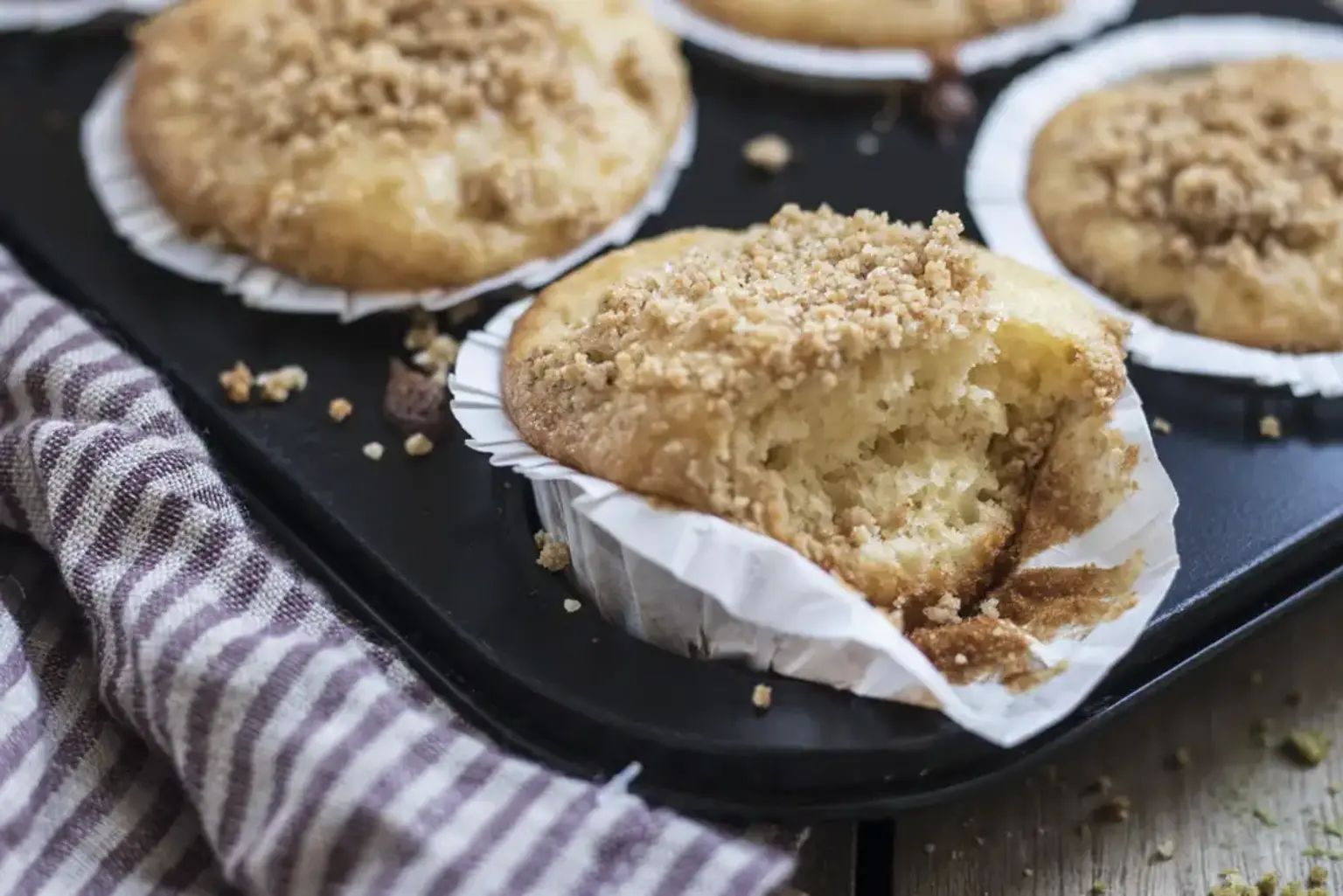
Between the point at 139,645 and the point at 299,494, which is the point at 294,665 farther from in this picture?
the point at 299,494

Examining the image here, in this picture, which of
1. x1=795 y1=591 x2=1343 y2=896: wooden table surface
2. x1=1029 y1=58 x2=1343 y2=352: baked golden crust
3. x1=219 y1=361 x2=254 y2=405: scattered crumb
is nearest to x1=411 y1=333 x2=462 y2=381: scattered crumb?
x1=219 y1=361 x2=254 y2=405: scattered crumb

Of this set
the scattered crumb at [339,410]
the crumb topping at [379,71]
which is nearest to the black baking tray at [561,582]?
the scattered crumb at [339,410]

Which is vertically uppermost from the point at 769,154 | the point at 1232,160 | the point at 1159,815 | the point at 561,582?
the point at 1232,160

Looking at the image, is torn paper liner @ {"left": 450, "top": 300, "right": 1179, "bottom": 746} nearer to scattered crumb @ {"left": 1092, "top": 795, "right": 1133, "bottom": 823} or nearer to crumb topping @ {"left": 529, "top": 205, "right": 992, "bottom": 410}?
crumb topping @ {"left": 529, "top": 205, "right": 992, "bottom": 410}

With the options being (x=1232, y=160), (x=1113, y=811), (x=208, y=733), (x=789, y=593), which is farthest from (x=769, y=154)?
(x=208, y=733)

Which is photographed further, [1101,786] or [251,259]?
[251,259]

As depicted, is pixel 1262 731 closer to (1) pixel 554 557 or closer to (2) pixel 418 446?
(1) pixel 554 557

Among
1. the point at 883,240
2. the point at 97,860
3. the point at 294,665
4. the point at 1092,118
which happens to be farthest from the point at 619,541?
the point at 1092,118
